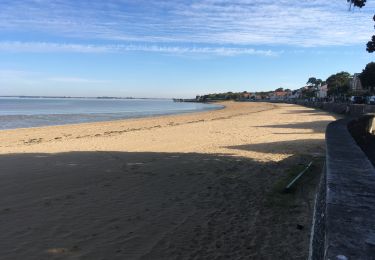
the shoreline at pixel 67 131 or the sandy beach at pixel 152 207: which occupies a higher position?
the sandy beach at pixel 152 207

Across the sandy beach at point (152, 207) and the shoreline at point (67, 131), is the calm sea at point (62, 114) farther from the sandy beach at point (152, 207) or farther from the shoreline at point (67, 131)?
the sandy beach at point (152, 207)

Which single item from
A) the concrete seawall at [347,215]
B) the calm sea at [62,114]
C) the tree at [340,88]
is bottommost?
the calm sea at [62,114]

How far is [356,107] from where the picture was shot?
102 feet

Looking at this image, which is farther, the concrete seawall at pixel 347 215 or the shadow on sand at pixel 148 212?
the shadow on sand at pixel 148 212

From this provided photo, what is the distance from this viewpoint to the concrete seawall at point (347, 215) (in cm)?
226

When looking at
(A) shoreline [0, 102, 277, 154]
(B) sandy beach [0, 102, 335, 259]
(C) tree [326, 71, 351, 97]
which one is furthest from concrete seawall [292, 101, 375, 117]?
(C) tree [326, 71, 351, 97]

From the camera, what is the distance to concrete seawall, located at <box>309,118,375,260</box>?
7.41ft

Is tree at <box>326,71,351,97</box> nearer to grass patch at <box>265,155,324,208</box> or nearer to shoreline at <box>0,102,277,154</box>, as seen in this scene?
shoreline at <box>0,102,277,154</box>

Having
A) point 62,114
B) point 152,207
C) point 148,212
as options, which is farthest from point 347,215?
point 62,114

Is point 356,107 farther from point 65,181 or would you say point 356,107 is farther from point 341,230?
point 341,230

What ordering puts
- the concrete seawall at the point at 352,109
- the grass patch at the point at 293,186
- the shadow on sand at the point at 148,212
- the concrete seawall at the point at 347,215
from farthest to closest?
the concrete seawall at the point at 352,109 < the grass patch at the point at 293,186 < the shadow on sand at the point at 148,212 < the concrete seawall at the point at 347,215

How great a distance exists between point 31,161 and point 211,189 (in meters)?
5.96

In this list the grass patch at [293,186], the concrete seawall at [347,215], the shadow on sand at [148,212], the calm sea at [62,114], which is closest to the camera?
the concrete seawall at [347,215]

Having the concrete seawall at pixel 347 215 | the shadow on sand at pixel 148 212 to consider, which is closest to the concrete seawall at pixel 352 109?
the shadow on sand at pixel 148 212
